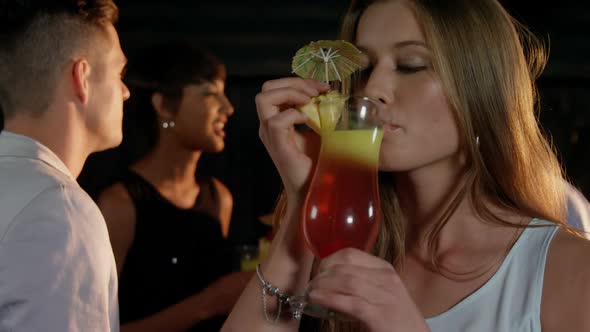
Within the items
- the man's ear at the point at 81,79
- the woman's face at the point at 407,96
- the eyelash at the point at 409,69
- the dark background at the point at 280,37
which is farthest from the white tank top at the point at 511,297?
the dark background at the point at 280,37

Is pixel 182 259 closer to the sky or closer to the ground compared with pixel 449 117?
closer to the ground

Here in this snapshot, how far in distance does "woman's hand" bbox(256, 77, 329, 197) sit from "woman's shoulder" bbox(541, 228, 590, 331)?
601mm

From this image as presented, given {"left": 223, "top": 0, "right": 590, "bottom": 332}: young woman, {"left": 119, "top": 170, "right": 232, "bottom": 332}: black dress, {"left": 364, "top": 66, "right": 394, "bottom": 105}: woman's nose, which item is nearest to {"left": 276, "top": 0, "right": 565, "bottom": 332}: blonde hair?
{"left": 223, "top": 0, "right": 590, "bottom": 332}: young woman

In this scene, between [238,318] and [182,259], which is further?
[182,259]

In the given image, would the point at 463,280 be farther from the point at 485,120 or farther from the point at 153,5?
the point at 153,5

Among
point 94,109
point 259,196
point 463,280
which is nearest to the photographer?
point 463,280

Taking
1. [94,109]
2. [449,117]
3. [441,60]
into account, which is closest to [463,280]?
[449,117]

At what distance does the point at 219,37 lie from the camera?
496 centimetres

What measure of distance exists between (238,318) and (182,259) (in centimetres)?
171

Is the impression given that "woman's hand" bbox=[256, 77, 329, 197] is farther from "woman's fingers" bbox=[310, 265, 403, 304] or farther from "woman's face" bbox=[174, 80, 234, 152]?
"woman's face" bbox=[174, 80, 234, 152]

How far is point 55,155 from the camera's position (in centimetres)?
223

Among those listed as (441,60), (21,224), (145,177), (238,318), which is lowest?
(145,177)

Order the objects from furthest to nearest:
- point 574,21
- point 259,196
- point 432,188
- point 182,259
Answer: point 259,196 < point 574,21 < point 182,259 < point 432,188

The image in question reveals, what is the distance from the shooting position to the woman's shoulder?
1.55m
